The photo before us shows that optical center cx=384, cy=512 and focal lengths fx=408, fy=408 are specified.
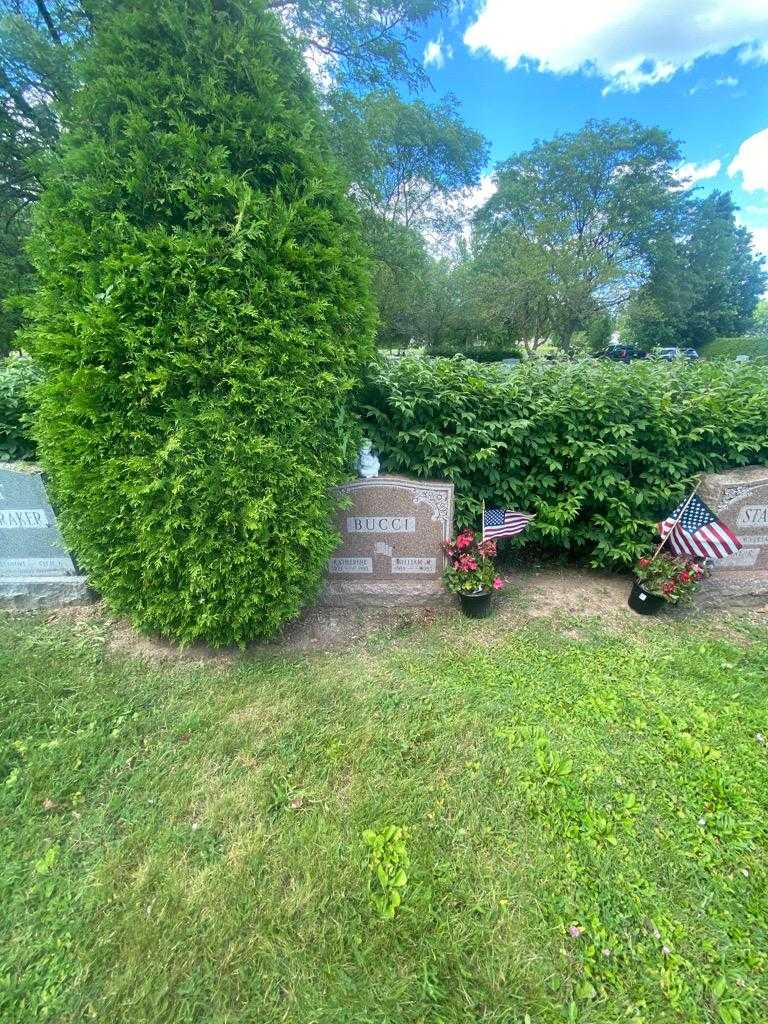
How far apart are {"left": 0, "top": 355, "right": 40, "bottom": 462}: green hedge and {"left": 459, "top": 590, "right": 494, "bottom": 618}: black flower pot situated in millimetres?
3430

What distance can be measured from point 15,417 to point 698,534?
518 cm

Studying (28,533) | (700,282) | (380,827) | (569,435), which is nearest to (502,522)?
(569,435)

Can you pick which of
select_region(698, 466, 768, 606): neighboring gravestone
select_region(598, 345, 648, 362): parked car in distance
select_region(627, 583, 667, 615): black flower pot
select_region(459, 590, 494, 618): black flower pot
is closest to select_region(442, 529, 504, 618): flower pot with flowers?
select_region(459, 590, 494, 618): black flower pot

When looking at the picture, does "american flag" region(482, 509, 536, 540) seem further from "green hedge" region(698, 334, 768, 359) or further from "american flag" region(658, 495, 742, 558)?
"green hedge" region(698, 334, 768, 359)

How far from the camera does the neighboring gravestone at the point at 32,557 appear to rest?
3.12 metres

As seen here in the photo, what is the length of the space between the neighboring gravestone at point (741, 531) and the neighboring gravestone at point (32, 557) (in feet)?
16.7

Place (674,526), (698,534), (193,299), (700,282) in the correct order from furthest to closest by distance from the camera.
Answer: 1. (700,282)
2. (674,526)
3. (698,534)
4. (193,299)

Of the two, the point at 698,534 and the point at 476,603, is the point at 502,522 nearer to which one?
the point at 476,603

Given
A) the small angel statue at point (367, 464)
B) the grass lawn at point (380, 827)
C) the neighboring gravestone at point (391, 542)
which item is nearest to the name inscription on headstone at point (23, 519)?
the grass lawn at point (380, 827)

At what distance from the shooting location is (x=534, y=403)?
10.8 feet

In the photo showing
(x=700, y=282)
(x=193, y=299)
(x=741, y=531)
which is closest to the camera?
(x=193, y=299)

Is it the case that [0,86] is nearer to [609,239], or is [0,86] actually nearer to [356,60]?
[356,60]

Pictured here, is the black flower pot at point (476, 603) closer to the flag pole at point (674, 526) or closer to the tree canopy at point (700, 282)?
the flag pole at point (674, 526)

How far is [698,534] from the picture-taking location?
3.00m
